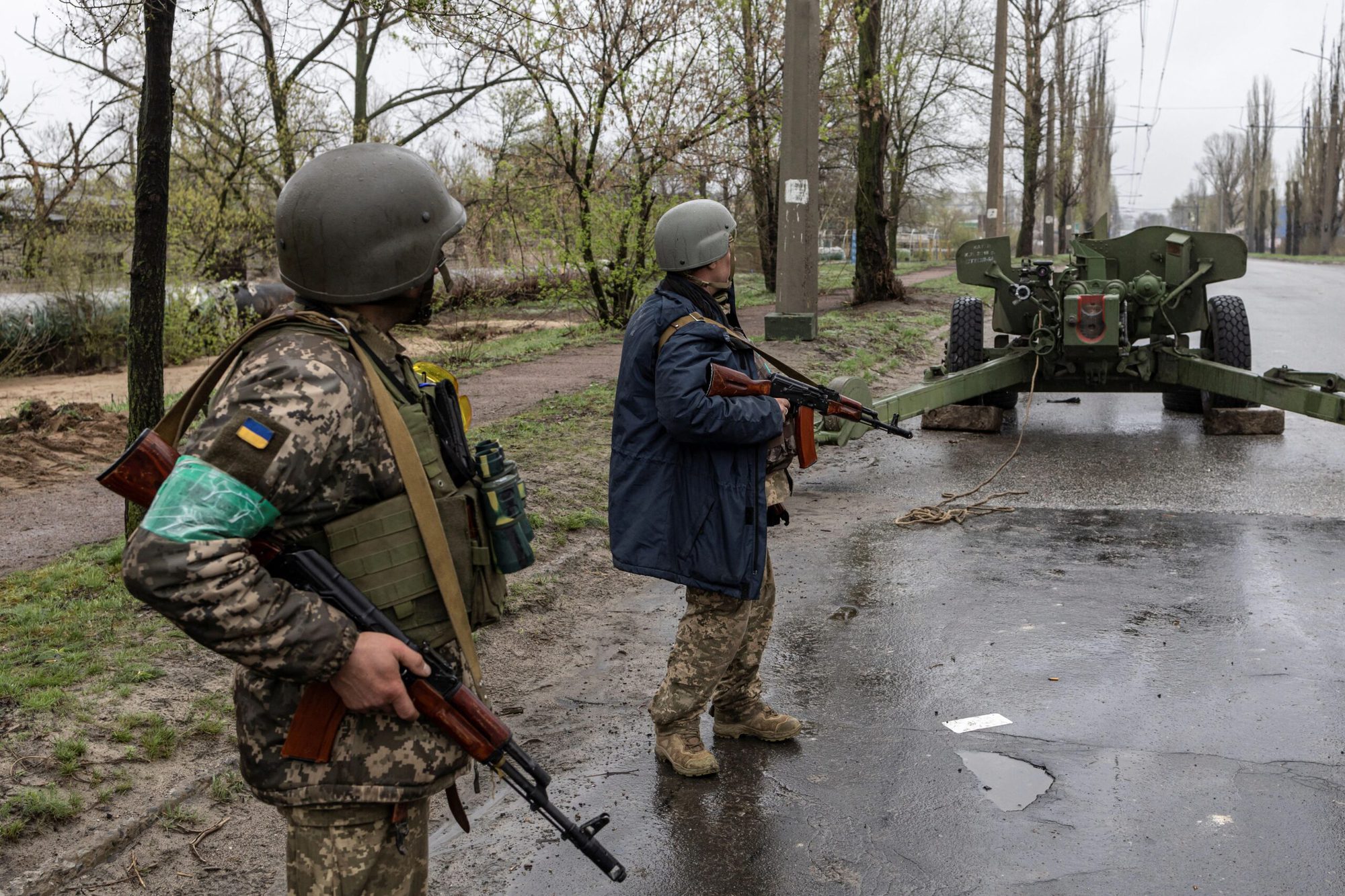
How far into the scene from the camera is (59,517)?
7.14 m

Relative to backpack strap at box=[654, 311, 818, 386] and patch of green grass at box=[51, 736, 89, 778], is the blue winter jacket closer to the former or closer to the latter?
backpack strap at box=[654, 311, 818, 386]

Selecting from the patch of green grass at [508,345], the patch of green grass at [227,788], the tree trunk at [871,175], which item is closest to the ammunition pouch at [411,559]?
the patch of green grass at [227,788]

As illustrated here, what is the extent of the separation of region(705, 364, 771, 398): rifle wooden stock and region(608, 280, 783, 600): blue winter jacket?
0.02m

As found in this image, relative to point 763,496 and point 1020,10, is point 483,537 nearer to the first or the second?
point 763,496

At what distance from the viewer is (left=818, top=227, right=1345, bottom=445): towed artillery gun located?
9.24 meters

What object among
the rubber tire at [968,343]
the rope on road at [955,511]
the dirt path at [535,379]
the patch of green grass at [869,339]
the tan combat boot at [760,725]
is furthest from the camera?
the patch of green grass at [869,339]

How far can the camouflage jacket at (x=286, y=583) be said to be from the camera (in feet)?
6.13

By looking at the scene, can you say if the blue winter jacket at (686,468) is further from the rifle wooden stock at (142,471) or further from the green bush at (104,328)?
the green bush at (104,328)

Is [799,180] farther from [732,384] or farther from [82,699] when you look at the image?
[82,699]

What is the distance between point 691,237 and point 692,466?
0.72 metres

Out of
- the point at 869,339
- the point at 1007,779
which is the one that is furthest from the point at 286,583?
the point at 869,339

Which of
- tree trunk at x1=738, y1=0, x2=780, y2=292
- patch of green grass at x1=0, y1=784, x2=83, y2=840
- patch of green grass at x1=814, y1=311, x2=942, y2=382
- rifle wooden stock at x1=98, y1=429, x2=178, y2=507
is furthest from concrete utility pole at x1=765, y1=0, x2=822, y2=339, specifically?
rifle wooden stock at x1=98, y1=429, x2=178, y2=507

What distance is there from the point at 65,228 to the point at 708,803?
57.1 ft

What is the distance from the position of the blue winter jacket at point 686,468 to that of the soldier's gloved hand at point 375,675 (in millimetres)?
1650
